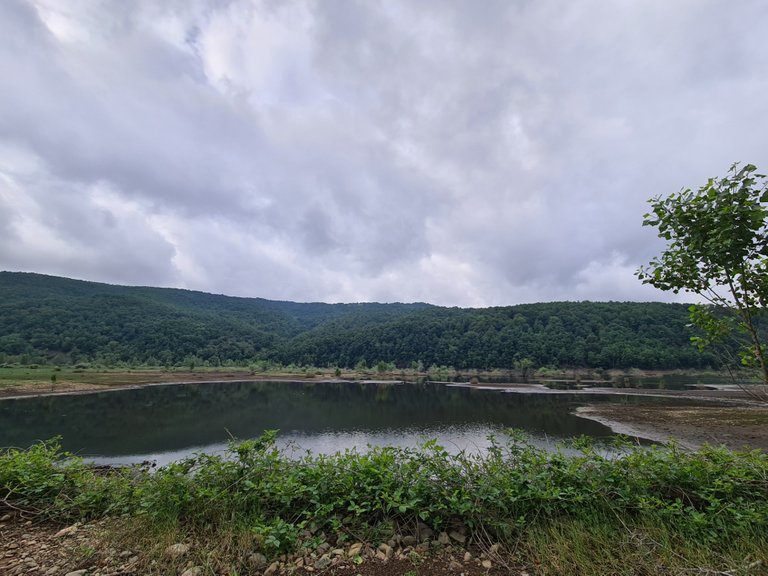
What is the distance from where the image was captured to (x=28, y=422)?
3197cm

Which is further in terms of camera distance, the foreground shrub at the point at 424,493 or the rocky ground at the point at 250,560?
the foreground shrub at the point at 424,493

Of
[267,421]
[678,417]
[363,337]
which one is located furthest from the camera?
[363,337]

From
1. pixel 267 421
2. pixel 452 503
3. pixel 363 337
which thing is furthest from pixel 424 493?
pixel 363 337

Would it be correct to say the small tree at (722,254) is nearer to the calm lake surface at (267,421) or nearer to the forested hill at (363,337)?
the calm lake surface at (267,421)

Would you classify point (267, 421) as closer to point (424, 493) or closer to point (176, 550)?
point (176, 550)

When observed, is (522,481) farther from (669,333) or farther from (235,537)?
(669,333)

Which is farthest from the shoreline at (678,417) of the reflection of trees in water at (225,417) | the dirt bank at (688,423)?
the reflection of trees in water at (225,417)

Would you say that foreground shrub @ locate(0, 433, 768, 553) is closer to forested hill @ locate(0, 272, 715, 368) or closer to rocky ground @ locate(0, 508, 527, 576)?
rocky ground @ locate(0, 508, 527, 576)

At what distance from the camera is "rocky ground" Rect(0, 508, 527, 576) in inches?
145

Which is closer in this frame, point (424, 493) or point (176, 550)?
point (176, 550)

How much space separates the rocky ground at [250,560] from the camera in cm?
368

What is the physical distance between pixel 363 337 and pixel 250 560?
5460 inches

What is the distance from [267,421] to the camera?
35219 mm

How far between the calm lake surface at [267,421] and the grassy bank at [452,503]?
12215 mm
